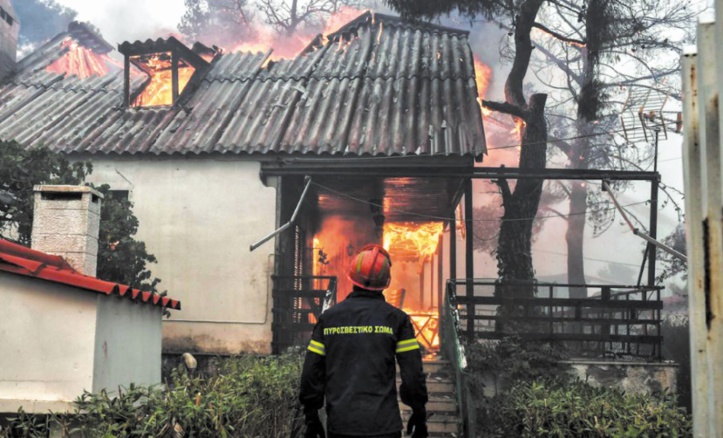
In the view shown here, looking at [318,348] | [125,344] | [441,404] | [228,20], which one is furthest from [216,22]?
[318,348]

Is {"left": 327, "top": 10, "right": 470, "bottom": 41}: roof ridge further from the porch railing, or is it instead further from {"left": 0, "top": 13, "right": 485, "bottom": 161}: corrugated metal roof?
the porch railing

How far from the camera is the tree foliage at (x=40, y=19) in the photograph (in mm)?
42469

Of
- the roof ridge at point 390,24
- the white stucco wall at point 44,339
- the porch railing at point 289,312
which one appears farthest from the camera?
the roof ridge at point 390,24

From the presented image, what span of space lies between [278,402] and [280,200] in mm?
7595

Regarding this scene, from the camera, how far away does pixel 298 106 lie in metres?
15.8

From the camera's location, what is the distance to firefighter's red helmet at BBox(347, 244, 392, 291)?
4.79 meters

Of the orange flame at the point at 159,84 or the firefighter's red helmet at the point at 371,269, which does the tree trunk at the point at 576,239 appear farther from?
the firefighter's red helmet at the point at 371,269

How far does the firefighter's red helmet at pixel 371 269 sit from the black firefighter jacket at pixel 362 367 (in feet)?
0.27

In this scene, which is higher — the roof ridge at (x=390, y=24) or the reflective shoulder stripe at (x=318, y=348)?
the roof ridge at (x=390, y=24)

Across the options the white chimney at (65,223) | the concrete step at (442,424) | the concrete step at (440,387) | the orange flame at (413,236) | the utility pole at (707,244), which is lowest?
the concrete step at (442,424)

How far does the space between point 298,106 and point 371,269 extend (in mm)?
11518

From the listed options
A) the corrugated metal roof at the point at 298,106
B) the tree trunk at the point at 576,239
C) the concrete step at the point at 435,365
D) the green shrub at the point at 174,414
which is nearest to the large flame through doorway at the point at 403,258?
the corrugated metal roof at the point at 298,106

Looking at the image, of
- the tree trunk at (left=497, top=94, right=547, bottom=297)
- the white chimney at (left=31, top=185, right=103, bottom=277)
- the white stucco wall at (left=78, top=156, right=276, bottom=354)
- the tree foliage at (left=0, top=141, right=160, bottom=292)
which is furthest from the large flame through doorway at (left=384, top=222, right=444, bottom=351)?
the white chimney at (left=31, top=185, right=103, bottom=277)

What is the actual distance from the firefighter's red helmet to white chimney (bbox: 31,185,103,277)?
471cm
